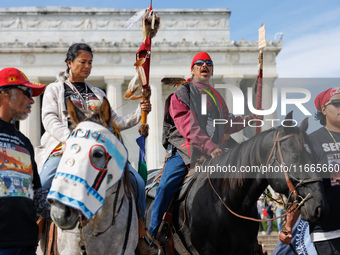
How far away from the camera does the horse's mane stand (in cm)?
588

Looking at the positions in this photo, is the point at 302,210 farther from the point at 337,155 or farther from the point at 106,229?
the point at 106,229

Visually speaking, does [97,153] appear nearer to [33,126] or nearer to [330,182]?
[330,182]

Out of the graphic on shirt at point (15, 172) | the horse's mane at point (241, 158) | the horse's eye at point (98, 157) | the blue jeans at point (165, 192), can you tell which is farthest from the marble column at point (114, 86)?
the horse's eye at point (98, 157)

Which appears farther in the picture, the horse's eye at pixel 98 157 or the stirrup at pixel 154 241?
the stirrup at pixel 154 241

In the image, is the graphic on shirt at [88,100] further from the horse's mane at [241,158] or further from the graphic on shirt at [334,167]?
the graphic on shirt at [334,167]

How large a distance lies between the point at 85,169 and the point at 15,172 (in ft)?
2.45

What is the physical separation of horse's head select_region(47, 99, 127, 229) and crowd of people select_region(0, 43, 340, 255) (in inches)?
11.5

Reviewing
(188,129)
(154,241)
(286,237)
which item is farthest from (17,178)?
(286,237)

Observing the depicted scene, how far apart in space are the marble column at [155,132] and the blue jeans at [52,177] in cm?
3957

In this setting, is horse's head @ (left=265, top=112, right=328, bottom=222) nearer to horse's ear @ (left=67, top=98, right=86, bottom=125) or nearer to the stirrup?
the stirrup

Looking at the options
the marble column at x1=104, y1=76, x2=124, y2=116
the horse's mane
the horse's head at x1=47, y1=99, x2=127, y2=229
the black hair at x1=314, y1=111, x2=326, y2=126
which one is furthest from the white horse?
the marble column at x1=104, y1=76, x2=124, y2=116

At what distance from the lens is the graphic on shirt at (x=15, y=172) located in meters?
4.60

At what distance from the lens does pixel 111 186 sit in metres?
4.70

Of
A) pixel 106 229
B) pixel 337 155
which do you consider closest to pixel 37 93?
pixel 106 229
